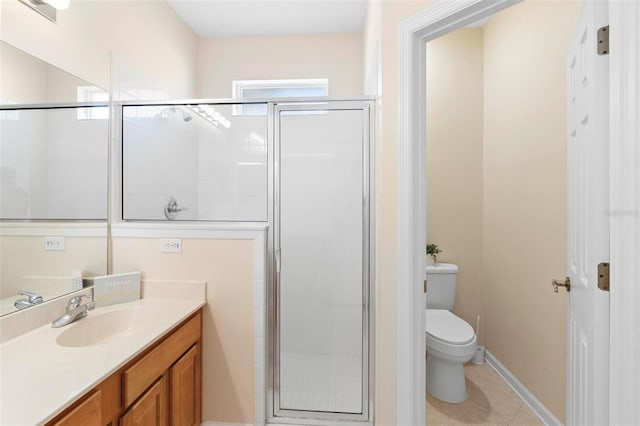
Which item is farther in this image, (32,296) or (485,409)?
(485,409)

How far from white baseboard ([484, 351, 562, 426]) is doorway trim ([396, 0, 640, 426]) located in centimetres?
104

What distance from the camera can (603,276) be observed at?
0.82 m

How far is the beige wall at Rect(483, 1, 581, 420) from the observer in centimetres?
174

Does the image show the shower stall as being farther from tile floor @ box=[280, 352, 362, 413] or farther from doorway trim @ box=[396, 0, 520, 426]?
doorway trim @ box=[396, 0, 520, 426]

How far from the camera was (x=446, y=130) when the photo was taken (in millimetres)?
2541

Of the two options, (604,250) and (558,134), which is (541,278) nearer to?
(558,134)

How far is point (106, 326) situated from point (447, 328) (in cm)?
205

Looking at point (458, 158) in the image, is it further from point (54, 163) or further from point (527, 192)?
point (54, 163)

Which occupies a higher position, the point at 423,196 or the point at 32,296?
the point at 423,196

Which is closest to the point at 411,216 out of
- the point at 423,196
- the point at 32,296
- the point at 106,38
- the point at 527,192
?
the point at 423,196

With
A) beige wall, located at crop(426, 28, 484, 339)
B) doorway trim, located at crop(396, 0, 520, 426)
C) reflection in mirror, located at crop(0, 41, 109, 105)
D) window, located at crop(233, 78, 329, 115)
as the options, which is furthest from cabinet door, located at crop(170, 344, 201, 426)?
window, located at crop(233, 78, 329, 115)

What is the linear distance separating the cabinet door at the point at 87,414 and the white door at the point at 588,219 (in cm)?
151

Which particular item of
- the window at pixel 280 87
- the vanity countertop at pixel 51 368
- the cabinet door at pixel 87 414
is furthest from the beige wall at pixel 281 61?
the cabinet door at pixel 87 414

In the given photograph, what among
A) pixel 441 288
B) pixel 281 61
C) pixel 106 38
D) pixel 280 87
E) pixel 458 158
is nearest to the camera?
pixel 106 38
